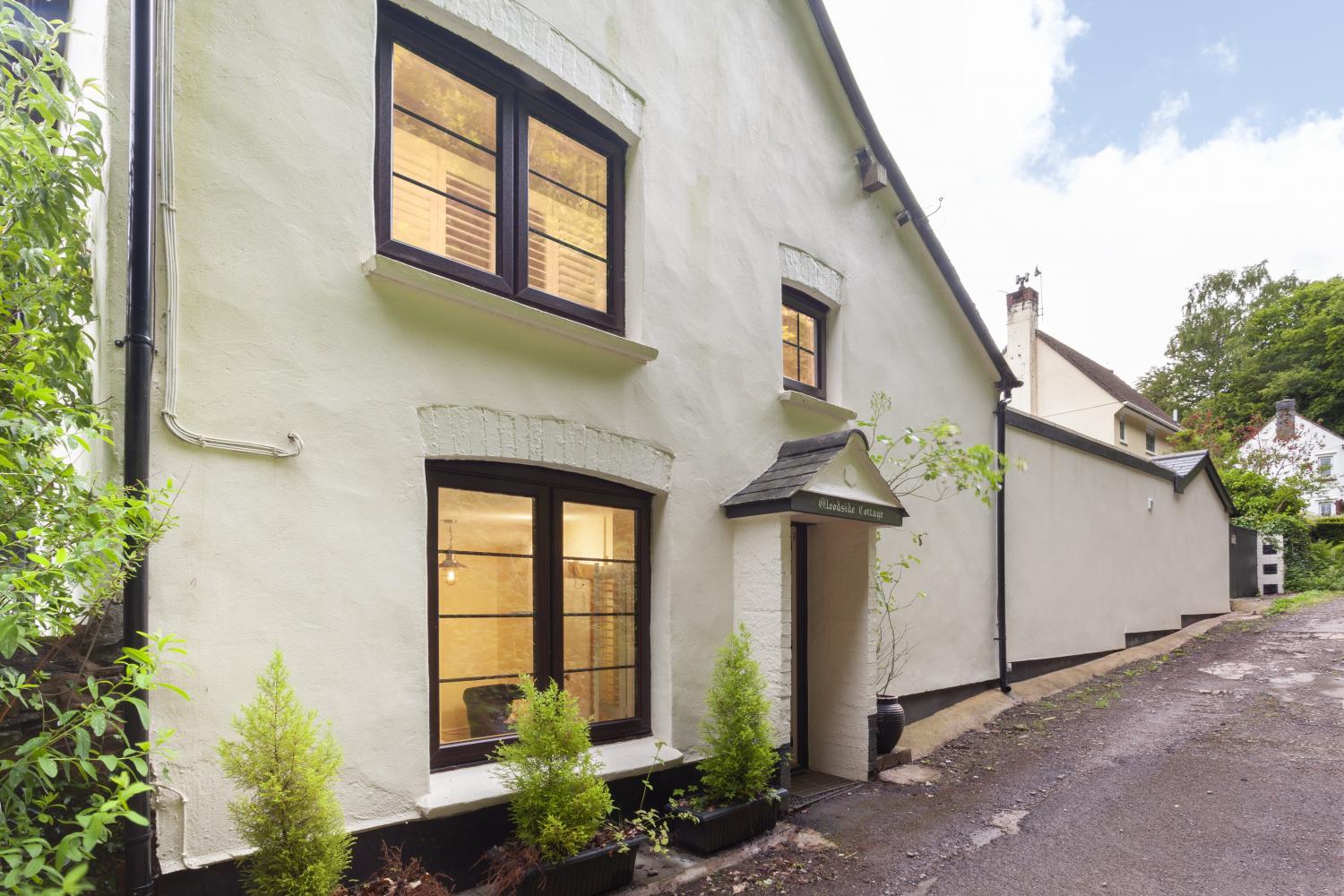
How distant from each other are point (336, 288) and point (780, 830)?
15.1ft

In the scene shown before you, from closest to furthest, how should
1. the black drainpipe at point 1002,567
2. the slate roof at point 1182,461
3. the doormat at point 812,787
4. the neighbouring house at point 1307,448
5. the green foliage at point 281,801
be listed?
the green foliage at point 281,801 → the doormat at point 812,787 → the black drainpipe at point 1002,567 → the slate roof at point 1182,461 → the neighbouring house at point 1307,448

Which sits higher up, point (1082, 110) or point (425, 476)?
point (1082, 110)

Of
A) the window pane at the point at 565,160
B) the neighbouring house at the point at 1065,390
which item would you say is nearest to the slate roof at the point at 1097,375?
the neighbouring house at the point at 1065,390

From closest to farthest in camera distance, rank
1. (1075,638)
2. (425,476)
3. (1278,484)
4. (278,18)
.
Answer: (278,18)
(425,476)
(1075,638)
(1278,484)

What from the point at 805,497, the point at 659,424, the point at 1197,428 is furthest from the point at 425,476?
the point at 1197,428

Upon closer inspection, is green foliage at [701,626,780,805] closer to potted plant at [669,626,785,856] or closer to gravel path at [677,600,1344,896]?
potted plant at [669,626,785,856]

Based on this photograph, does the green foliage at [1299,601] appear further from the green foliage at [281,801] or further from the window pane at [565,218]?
the green foliage at [281,801]

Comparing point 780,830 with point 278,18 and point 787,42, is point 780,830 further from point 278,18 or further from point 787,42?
point 787,42

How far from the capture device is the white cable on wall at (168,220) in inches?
126

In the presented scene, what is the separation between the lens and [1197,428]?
29.8 meters

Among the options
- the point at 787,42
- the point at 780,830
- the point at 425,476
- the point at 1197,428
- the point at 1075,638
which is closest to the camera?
the point at 425,476

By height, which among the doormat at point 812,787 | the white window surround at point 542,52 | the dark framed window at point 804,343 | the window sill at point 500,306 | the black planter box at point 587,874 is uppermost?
the white window surround at point 542,52

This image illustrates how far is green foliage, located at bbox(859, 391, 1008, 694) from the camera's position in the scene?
7.25 metres

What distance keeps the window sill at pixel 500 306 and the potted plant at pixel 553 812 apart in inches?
83.7
